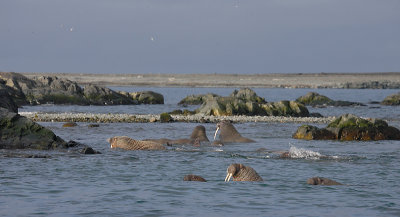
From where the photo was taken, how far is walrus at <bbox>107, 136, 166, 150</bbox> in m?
26.7

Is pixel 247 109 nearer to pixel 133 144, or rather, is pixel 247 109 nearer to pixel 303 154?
pixel 133 144

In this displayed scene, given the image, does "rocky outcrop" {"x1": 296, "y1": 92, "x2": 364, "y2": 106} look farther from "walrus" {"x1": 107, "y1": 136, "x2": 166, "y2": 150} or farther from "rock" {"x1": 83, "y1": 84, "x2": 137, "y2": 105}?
"walrus" {"x1": 107, "y1": 136, "x2": 166, "y2": 150}

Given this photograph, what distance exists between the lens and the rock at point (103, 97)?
254 ft

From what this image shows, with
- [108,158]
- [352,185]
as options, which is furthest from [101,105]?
[352,185]

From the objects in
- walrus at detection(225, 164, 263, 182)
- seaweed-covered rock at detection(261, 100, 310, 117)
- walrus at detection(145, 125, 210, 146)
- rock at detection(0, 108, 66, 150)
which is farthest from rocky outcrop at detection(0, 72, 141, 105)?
walrus at detection(225, 164, 263, 182)

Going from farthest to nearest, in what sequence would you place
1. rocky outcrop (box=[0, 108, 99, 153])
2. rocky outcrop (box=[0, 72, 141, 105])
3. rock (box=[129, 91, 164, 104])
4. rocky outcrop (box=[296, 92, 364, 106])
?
rock (box=[129, 91, 164, 104]), rocky outcrop (box=[296, 92, 364, 106]), rocky outcrop (box=[0, 72, 141, 105]), rocky outcrop (box=[0, 108, 99, 153])

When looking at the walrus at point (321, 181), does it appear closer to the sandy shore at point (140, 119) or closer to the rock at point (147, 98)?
the sandy shore at point (140, 119)

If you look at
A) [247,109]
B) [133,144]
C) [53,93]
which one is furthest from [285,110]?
[53,93]

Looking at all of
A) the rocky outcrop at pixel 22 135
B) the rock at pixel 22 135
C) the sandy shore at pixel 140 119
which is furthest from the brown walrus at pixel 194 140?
the sandy shore at pixel 140 119

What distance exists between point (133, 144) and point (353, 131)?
11.9 m

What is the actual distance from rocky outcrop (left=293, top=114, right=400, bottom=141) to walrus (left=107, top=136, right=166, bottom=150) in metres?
9.44

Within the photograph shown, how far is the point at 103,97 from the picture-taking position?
7888 cm

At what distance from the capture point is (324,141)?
32.1m

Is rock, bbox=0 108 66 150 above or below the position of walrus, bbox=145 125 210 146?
above
